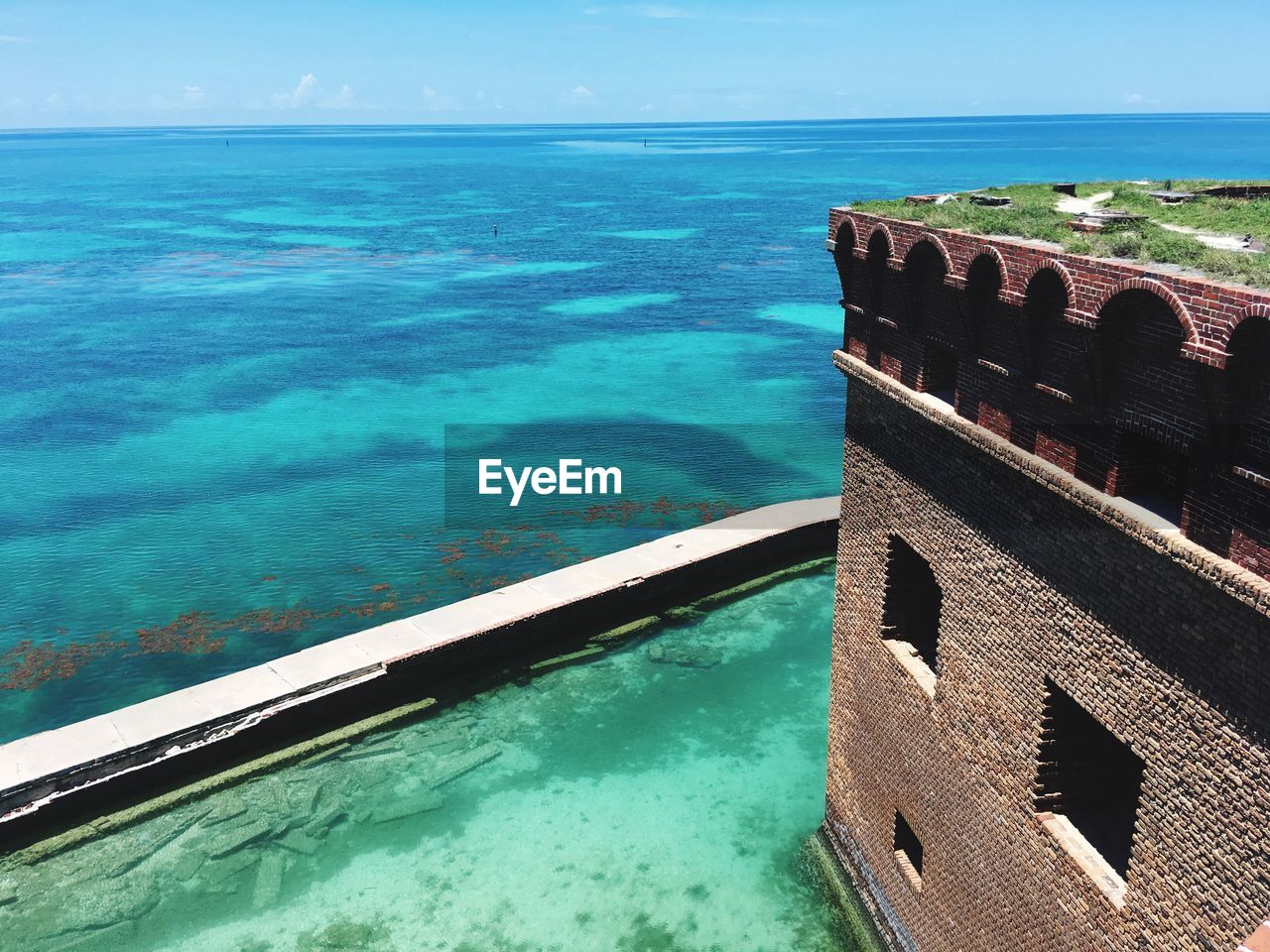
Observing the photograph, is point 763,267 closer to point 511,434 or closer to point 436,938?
point 511,434

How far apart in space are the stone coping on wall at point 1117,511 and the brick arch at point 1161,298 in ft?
4.45

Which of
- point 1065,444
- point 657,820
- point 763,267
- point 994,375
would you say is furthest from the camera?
point 763,267

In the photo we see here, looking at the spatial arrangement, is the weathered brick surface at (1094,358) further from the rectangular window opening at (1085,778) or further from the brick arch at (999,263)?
the rectangular window opening at (1085,778)

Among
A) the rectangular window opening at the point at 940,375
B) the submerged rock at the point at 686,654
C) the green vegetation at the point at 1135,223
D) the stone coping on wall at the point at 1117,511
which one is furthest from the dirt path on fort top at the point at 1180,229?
the submerged rock at the point at 686,654

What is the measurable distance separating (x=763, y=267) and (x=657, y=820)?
61.9 meters

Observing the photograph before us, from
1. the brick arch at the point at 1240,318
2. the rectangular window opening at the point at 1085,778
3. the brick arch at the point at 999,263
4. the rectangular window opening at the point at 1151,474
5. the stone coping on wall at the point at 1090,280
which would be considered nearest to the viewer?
the brick arch at the point at 1240,318

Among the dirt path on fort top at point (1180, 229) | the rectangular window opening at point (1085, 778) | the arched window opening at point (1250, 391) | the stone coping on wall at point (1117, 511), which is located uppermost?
the dirt path on fort top at point (1180, 229)

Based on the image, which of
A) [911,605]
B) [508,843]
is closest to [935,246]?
[911,605]

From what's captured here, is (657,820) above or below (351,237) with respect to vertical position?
below

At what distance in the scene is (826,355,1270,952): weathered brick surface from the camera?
649 centimetres

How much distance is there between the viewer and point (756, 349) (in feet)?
165

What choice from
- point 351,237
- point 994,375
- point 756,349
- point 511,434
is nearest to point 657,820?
point 994,375

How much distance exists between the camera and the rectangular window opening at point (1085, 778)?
8.43 m

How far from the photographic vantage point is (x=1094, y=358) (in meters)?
7.12
